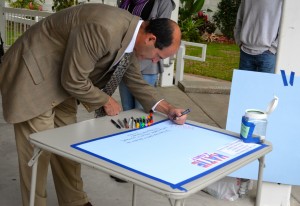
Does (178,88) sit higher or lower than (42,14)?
lower

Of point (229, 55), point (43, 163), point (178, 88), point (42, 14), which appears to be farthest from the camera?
point (229, 55)

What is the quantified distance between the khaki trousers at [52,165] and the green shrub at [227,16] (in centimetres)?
1205

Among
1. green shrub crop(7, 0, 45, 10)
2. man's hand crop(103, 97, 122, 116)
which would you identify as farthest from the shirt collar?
green shrub crop(7, 0, 45, 10)

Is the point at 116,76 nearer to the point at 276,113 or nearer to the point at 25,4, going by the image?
the point at 276,113

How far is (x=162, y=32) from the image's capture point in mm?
2199

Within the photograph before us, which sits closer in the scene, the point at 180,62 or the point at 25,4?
the point at 180,62

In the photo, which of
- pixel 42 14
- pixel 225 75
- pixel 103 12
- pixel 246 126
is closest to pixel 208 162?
pixel 246 126

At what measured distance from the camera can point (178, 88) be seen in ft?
24.5

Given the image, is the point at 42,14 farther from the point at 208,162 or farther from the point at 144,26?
the point at 208,162

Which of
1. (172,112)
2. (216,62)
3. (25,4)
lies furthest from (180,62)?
(25,4)

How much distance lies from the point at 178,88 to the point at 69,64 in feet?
17.4

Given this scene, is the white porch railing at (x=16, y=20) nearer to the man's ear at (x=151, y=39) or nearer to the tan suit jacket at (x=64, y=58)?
the tan suit jacket at (x=64, y=58)

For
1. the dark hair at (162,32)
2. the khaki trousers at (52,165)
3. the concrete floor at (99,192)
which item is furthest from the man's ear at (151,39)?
the concrete floor at (99,192)

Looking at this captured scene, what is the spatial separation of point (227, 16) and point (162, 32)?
12.7m
